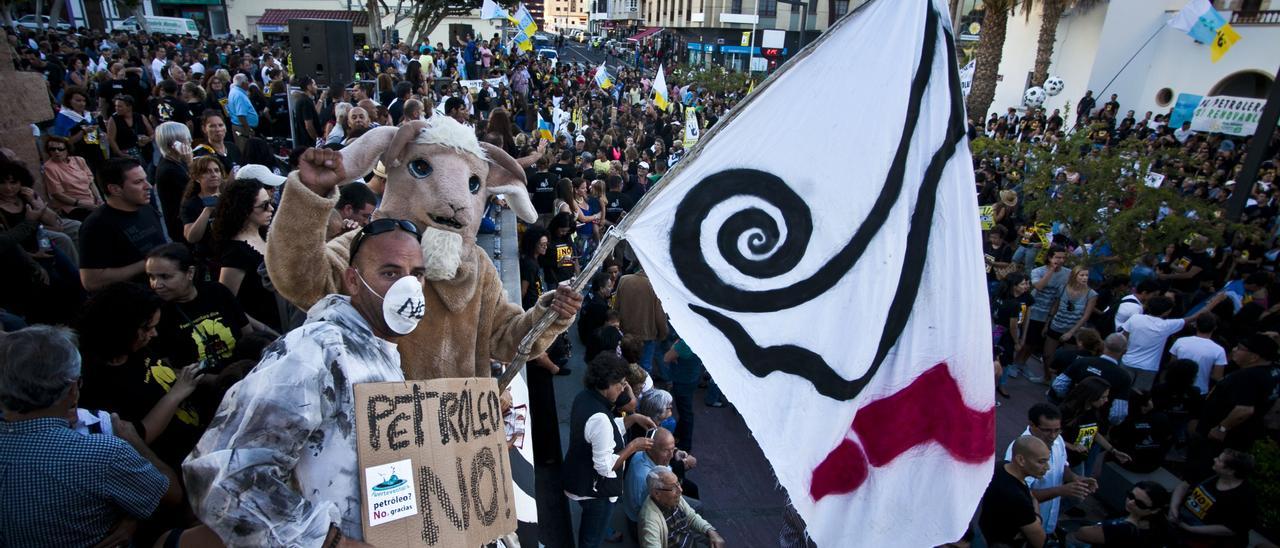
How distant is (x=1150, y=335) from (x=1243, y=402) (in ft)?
4.06

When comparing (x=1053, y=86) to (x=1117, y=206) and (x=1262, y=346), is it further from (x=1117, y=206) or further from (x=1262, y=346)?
(x=1262, y=346)

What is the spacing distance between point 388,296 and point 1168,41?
27.9 m

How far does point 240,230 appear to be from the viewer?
3.98m

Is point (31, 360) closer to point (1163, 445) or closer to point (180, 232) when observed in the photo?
point (180, 232)

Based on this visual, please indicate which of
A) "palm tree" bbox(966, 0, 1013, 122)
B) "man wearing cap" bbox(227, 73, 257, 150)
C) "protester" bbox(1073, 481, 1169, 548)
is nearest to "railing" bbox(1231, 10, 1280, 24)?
"palm tree" bbox(966, 0, 1013, 122)

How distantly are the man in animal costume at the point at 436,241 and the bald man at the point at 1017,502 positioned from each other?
9.97ft

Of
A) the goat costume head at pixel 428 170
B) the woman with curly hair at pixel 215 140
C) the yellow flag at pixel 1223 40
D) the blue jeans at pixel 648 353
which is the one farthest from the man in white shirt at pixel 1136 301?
the woman with curly hair at pixel 215 140

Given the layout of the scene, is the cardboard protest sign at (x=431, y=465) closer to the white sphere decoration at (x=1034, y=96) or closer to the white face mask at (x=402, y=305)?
the white face mask at (x=402, y=305)

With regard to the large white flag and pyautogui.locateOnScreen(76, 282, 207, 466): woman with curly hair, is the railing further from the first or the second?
pyautogui.locateOnScreen(76, 282, 207, 466): woman with curly hair

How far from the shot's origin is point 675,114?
21781mm

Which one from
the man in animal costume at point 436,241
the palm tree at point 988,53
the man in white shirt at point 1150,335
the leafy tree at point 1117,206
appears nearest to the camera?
the man in animal costume at point 436,241

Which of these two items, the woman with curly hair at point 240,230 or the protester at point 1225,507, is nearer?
the woman with curly hair at point 240,230

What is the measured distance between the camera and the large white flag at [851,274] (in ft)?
8.30

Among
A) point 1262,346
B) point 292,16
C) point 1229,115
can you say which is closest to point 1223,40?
point 1229,115
